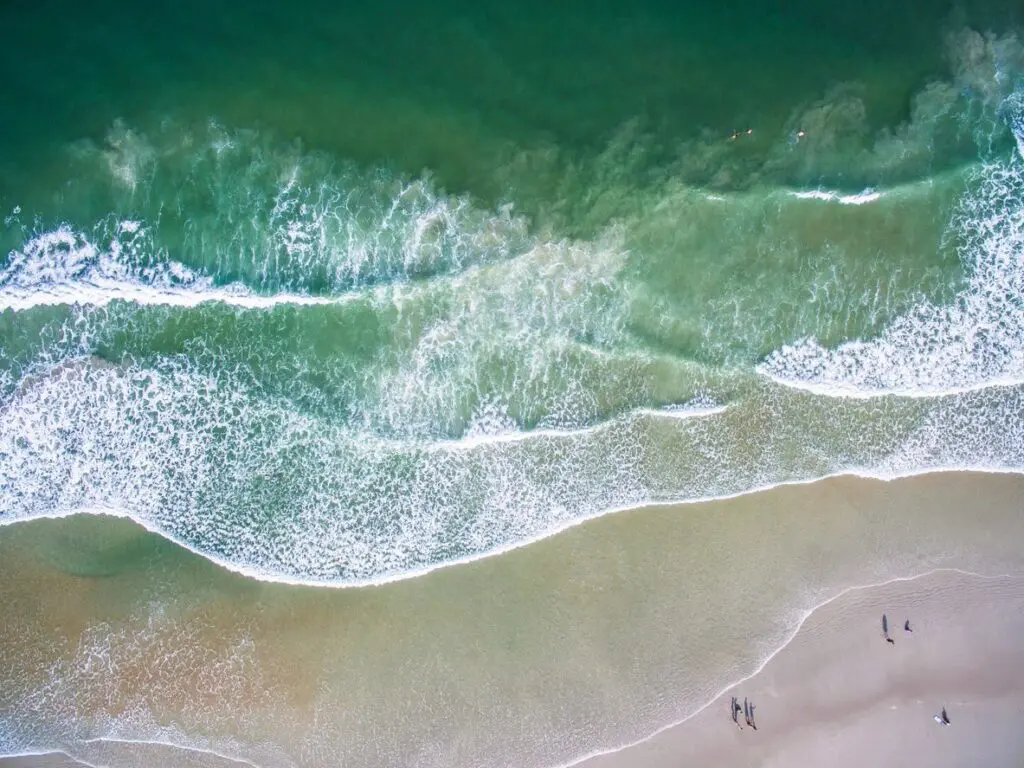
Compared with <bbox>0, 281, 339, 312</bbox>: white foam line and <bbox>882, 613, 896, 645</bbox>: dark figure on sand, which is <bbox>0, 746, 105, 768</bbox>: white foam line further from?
<bbox>882, 613, 896, 645</bbox>: dark figure on sand

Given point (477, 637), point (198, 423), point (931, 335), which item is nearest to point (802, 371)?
point (931, 335)

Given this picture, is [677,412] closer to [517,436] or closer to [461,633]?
[517,436]

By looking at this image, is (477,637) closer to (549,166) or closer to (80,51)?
(549,166)

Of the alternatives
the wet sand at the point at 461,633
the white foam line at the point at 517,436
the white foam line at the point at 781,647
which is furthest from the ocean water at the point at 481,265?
the white foam line at the point at 781,647

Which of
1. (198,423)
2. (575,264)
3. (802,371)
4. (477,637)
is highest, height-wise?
(575,264)

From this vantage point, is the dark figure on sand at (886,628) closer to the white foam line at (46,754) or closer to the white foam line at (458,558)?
the white foam line at (458,558)

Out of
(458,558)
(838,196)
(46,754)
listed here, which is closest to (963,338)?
(838,196)
